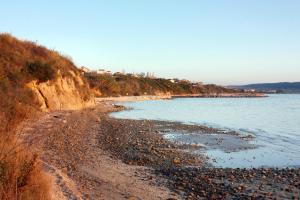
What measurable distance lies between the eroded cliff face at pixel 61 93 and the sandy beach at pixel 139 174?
32.9 feet

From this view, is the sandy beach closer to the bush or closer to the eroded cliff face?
the eroded cliff face

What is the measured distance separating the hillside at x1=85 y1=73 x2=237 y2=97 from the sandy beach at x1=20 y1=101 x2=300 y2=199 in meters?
77.0

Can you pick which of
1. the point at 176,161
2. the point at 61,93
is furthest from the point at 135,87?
the point at 176,161

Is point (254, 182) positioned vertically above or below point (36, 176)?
below

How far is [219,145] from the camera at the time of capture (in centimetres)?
2378

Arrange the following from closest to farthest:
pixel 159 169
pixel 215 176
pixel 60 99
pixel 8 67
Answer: pixel 215 176 < pixel 159 169 < pixel 8 67 < pixel 60 99

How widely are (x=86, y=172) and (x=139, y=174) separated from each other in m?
1.93

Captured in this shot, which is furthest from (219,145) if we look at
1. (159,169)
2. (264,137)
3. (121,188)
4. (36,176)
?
(36,176)

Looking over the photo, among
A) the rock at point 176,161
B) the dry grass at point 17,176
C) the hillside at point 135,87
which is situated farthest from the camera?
the hillside at point 135,87

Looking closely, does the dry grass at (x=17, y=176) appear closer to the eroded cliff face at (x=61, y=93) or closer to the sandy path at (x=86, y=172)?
the sandy path at (x=86, y=172)

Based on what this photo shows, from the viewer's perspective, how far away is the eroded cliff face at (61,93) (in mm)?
30781

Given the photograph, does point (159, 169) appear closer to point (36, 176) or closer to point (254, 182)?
point (254, 182)

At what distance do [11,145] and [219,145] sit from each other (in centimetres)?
1753

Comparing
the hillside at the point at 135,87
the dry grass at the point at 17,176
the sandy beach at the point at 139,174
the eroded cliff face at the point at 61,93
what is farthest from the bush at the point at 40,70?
the hillside at the point at 135,87
